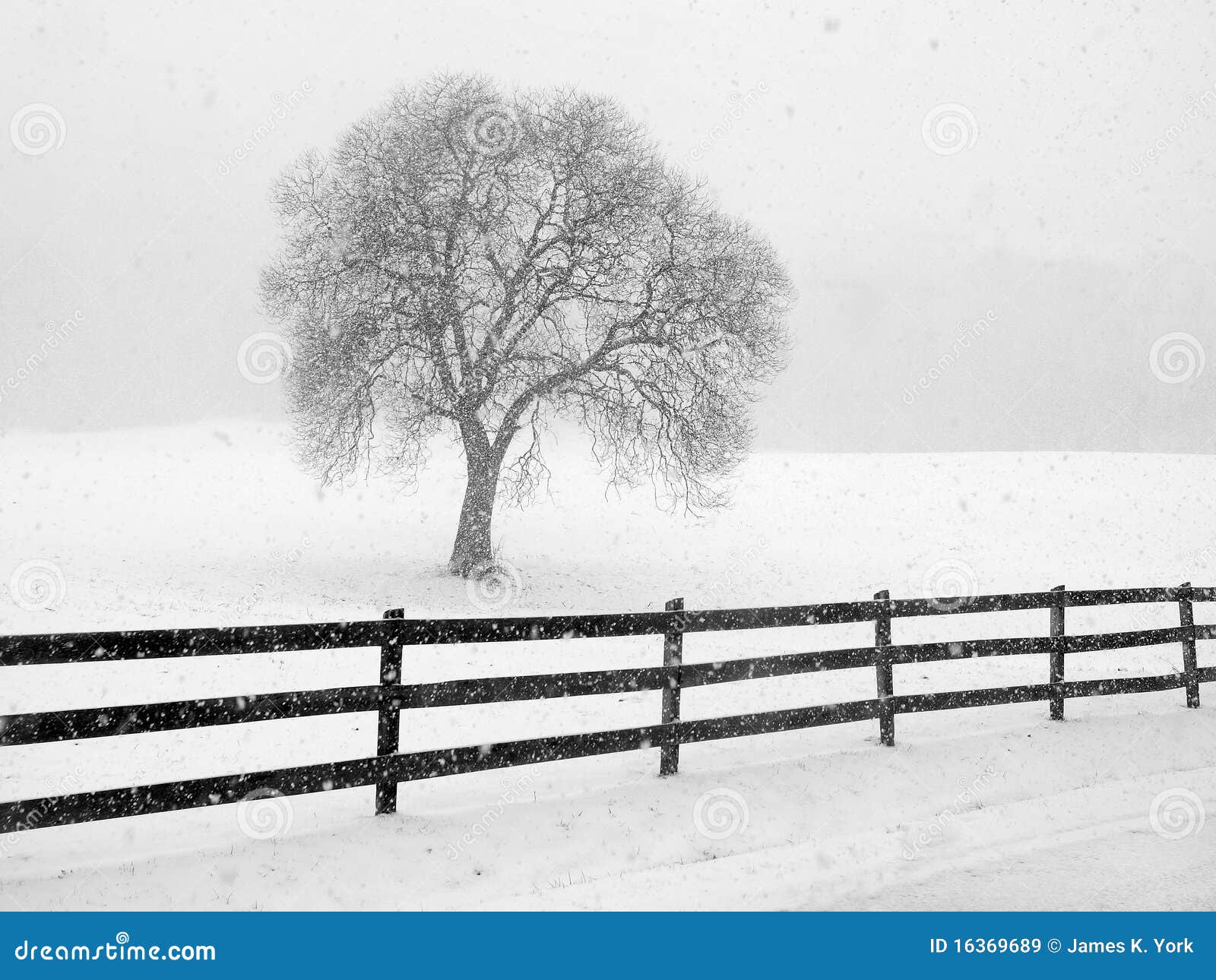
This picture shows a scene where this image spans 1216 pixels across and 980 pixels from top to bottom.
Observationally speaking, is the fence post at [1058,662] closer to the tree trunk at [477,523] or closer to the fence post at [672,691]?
the fence post at [672,691]

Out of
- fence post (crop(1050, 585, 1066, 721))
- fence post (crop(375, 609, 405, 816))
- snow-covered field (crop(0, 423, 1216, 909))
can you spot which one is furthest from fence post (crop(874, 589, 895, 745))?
fence post (crop(375, 609, 405, 816))

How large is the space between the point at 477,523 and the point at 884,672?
1514 centimetres

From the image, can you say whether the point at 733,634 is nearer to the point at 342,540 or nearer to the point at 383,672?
the point at 383,672

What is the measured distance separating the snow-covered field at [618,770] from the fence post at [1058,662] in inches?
13.2

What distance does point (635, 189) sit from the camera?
22.5 metres

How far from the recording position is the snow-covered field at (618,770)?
217 inches

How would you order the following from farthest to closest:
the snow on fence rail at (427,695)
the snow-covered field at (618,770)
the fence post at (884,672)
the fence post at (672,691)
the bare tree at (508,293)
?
the bare tree at (508,293) < the fence post at (884,672) < the fence post at (672,691) < the snow-covered field at (618,770) < the snow on fence rail at (427,695)

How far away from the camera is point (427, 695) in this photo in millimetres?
6391

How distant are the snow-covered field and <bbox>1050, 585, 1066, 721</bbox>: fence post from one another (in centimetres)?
33

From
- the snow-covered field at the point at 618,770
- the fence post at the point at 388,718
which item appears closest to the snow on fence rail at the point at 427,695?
the fence post at the point at 388,718

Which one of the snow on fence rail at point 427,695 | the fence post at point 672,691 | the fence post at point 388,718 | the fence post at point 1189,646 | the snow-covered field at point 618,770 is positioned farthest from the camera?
the fence post at point 1189,646

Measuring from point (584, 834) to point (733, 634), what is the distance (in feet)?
40.0

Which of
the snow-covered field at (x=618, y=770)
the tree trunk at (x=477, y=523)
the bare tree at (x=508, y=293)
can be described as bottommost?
the snow-covered field at (x=618, y=770)
